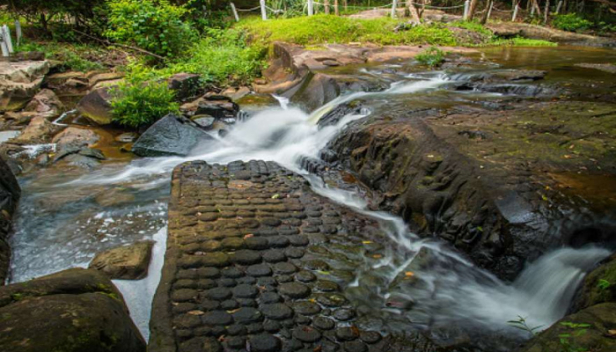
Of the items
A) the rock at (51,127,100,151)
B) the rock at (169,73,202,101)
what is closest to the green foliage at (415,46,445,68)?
the rock at (169,73,202,101)

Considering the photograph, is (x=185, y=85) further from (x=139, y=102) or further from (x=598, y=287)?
(x=598, y=287)

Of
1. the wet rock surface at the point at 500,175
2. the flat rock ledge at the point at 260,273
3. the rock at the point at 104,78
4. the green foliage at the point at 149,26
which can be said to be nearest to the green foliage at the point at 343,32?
the green foliage at the point at 149,26

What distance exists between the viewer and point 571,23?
20.2 metres

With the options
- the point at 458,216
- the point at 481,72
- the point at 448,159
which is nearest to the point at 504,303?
the point at 458,216

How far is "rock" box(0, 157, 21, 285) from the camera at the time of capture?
13.2 ft

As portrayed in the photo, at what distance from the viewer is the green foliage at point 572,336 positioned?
203 centimetres

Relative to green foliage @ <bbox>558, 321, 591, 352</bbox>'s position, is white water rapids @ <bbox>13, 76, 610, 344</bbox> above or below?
below

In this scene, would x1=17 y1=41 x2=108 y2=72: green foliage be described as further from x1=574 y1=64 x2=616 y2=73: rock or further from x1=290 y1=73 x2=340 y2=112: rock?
x1=574 y1=64 x2=616 y2=73: rock

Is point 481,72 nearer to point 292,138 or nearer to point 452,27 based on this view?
point 292,138

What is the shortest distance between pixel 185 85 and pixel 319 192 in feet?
19.8

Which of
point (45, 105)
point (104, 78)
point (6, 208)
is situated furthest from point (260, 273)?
point (104, 78)

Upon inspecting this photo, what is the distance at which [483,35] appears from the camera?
15609mm

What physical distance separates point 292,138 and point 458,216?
416 cm

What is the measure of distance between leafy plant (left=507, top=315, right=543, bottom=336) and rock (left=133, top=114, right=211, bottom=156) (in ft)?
19.7
